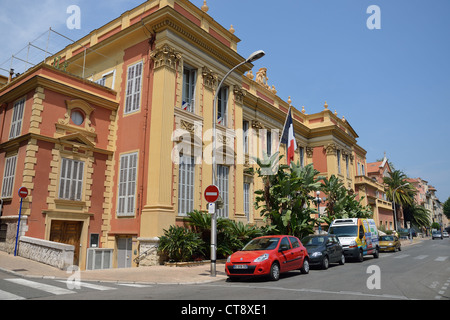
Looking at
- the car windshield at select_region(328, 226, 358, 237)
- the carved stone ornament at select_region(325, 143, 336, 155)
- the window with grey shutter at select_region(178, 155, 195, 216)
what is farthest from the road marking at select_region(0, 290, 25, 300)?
the carved stone ornament at select_region(325, 143, 336, 155)

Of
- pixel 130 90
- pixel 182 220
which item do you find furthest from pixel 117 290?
pixel 130 90

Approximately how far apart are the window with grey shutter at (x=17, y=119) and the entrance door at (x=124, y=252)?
7.32m

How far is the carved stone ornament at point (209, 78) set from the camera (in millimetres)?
19688

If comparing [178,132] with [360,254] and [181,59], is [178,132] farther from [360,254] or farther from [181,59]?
[360,254]

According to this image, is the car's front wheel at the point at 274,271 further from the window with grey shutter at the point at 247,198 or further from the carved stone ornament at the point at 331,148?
the carved stone ornament at the point at 331,148

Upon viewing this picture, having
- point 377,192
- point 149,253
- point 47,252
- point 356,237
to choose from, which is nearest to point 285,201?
point 356,237

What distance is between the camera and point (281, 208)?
20141mm

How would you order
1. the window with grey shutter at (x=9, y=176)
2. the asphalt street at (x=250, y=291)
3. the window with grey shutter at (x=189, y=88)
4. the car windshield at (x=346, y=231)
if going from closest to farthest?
the asphalt street at (x=250, y=291)
the window with grey shutter at (x=9, y=176)
the window with grey shutter at (x=189, y=88)
the car windshield at (x=346, y=231)

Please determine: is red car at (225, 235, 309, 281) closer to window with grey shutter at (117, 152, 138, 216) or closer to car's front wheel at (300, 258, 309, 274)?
car's front wheel at (300, 258, 309, 274)

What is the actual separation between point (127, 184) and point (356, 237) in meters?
12.6

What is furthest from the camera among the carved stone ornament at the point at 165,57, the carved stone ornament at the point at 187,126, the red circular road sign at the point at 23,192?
the carved stone ornament at the point at 187,126

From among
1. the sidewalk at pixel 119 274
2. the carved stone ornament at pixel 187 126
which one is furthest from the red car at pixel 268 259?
the carved stone ornament at pixel 187 126

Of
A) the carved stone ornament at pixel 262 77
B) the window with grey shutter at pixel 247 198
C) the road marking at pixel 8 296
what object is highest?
the carved stone ornament at pixel 262 77

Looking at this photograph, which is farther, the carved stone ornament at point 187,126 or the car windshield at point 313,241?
the carved stone ornament at point 187,126
